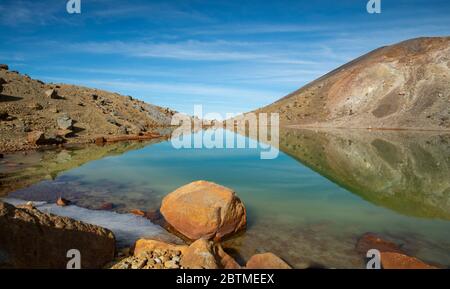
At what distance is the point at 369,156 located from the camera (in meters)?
33.6

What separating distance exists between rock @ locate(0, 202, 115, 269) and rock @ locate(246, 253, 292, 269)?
4073 mm

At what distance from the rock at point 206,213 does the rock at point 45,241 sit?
9.90 ft

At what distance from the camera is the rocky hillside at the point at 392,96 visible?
2894 inches

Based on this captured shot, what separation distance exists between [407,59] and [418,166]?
80502 millimetres

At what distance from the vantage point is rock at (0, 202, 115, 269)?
6953 mm

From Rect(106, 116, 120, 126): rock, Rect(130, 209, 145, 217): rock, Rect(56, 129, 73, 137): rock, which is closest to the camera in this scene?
Rect(130, 209, 145, 217): rock

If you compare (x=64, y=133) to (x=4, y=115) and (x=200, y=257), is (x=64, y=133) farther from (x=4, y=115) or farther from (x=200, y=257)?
(x=200, y=257)

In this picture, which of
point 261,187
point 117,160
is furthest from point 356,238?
point 117,160

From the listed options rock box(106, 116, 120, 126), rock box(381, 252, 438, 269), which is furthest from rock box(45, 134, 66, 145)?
rock box(381, 252, 438, 269)

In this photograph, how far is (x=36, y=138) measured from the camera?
3459 cm

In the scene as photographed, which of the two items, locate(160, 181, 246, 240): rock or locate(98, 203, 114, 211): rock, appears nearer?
locate(160, 181, 246, 240): rock

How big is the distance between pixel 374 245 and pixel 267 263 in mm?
4696

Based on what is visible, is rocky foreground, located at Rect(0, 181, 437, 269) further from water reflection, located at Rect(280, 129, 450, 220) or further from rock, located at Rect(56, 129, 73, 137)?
rock, located at Rect(56, 129, 73, 137)
